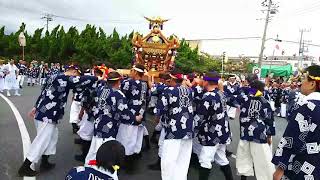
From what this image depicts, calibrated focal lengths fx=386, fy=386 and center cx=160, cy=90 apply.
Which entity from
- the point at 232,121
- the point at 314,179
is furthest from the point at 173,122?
the point at 232,121

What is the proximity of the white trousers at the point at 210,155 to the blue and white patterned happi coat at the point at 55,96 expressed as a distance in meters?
2.21

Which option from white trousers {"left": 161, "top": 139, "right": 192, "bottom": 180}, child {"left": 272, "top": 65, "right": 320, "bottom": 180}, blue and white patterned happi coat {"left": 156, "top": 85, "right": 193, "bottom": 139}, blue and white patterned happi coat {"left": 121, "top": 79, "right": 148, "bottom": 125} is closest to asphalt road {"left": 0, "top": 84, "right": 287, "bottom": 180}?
white trousers {"left": 161, "top": 139, "right": 192, "bottom": 180}

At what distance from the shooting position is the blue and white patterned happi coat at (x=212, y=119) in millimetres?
6017

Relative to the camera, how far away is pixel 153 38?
72.8ft

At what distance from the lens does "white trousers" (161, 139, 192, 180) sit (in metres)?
5.69

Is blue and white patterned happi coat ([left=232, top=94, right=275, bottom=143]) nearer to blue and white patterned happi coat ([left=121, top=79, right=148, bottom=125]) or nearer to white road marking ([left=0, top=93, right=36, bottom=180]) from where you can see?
blue and white patterned happi coat ([left=121, top=79, right=148, bottom=125])

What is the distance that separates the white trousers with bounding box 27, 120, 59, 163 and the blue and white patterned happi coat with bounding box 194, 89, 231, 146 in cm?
236

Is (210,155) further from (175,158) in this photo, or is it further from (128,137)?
(128,137)

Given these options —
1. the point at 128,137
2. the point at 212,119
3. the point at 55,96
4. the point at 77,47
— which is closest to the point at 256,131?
the point at 212,119

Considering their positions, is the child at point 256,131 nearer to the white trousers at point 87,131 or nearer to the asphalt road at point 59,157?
the asphalt road at point 59,157

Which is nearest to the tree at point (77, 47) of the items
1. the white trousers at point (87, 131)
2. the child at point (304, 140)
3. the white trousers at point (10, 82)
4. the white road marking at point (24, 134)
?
the white trousers at point (10, 82)

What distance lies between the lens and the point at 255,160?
20.1 ft

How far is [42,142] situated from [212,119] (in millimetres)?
2713

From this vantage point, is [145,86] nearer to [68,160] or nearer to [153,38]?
[68,160]
